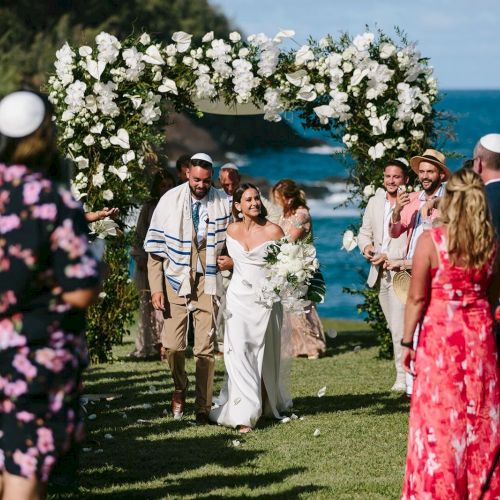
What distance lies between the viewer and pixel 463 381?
19.5ft

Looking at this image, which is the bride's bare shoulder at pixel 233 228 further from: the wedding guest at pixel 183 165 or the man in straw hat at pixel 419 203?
the wedding guest at pixel 183 165

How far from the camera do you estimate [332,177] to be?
86750mm

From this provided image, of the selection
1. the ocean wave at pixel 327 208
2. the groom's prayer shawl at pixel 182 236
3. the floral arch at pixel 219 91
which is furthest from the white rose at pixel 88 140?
the ocean wave at pixel 327 208

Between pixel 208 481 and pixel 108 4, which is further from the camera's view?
pixel 108 4

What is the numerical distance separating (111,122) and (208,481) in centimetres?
492

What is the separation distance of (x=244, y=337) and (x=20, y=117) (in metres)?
4.93

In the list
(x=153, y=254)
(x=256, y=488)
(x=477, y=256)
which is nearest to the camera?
(x=477, y=256)

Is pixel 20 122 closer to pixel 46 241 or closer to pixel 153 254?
pixel 46 241

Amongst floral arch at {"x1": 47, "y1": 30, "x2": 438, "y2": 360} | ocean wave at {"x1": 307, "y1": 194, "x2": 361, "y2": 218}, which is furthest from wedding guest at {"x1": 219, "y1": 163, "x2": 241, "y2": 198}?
ocean wave at {"x1": 307, "y1": 194, "x2": 361, "y2": 218}

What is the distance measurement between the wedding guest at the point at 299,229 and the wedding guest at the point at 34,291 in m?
7.08

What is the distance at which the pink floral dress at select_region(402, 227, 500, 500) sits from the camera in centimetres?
588

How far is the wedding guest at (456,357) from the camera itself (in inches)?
230

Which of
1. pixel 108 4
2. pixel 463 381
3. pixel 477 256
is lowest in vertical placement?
pixel 463 381

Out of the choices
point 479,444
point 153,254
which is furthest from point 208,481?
point 153,254
